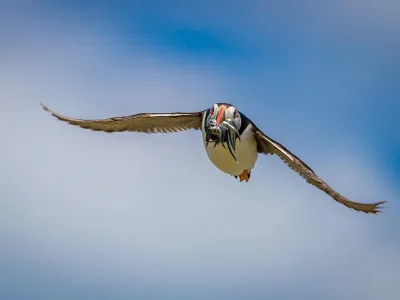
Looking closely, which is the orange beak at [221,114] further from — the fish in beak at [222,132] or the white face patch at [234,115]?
the white face patch at [234,115]

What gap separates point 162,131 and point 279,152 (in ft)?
28.4

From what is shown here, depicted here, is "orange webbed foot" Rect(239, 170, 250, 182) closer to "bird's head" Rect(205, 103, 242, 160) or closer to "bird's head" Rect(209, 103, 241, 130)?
"bird's head" Rect(205, 103, 242, 160)

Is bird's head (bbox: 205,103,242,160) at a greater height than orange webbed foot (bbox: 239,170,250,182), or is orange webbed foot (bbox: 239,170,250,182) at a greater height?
bird's head (bbox: 205,103,242,160)

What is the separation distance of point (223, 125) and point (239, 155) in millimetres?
2097

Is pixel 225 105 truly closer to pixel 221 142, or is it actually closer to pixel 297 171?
pixel 221 142

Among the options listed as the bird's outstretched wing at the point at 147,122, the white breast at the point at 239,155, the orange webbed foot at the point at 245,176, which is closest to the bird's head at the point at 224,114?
the white breast at the point at 239,155

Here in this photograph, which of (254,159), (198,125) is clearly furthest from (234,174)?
(198,125)

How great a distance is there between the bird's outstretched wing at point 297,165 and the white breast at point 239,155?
1.55 feet

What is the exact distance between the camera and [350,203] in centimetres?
4897

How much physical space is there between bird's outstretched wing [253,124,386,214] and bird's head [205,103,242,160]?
2041mm

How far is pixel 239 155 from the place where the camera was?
5178 centimetres

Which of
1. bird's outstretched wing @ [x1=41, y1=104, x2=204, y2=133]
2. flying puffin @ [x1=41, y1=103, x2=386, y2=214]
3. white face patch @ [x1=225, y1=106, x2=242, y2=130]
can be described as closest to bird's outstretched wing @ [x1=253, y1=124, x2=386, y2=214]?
flying puffin @ [x1=41, y1=103, x2=386, y2=214]

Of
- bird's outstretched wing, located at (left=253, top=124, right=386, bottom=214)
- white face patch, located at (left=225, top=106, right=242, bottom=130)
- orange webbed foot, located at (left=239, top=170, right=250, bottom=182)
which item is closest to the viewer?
bird's outstretched wing, located at (left=253, top=124, right=386, bottom=214)

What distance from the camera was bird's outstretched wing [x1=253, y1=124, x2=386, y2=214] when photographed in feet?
162
